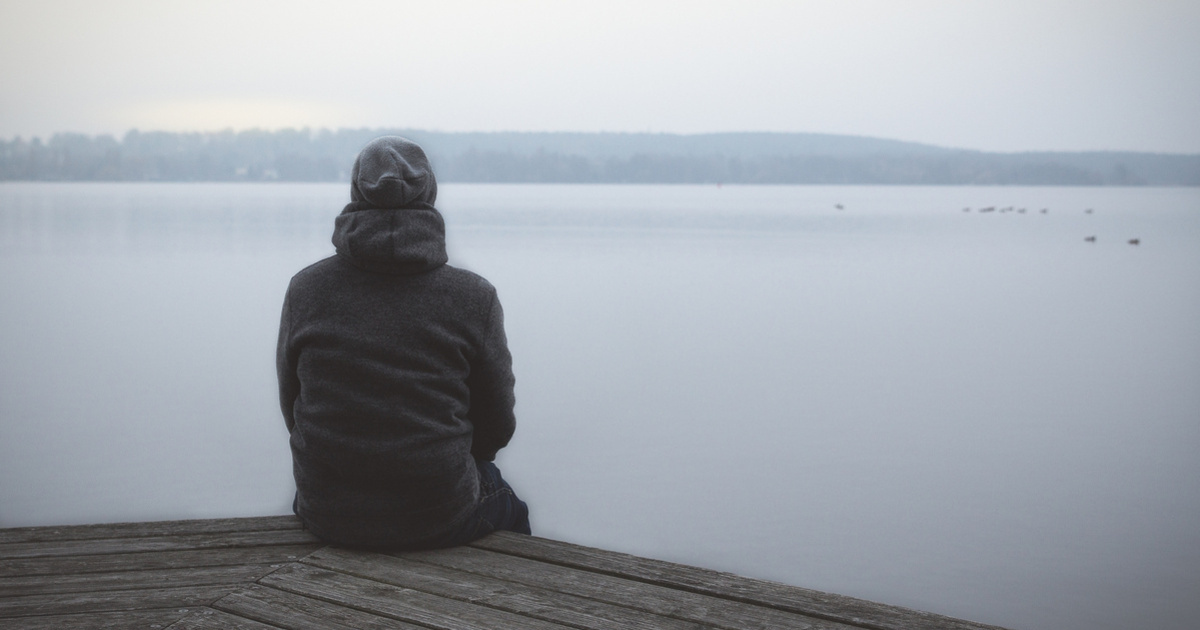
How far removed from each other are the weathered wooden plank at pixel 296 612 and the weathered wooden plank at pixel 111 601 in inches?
2.4

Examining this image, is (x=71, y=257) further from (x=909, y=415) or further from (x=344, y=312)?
(x=344, y=312)

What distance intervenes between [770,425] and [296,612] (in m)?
4.86

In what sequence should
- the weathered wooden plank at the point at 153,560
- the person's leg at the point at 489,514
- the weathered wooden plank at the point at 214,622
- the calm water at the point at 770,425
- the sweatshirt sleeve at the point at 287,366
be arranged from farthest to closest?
the calm water at the point at 770,425, the person's leg at the point at 489,514, the weathered wooden plank at the point at 153,560, the sweatshirt sleeve at the point at 287,366, the weathered wooden plank at the point at 214,622

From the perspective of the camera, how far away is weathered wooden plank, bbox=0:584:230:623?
229 centimetres

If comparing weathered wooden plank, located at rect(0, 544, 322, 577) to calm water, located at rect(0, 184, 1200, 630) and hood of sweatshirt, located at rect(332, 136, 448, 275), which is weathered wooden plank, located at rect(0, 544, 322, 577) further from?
calm water, located at rect(0, 184, 1200, 630)

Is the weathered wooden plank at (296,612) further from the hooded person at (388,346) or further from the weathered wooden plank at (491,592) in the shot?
the hooded person at (388,346)

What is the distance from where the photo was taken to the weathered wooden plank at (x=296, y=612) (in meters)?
2.22

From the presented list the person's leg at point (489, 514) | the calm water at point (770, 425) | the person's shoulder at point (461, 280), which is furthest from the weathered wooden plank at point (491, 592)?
the calm water at point (770, 425)

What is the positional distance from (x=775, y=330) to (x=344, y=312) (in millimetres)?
9002

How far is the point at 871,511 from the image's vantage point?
16.8ft

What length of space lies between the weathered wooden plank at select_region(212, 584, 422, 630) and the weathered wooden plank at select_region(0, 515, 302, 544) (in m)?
0.45

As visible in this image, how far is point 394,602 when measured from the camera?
233 centimetres

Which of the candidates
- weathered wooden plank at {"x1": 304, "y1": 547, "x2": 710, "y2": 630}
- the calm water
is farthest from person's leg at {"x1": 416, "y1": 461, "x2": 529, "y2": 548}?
the calm water

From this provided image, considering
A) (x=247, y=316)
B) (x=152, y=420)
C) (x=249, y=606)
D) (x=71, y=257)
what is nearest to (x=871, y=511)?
(x=249, y=606)
